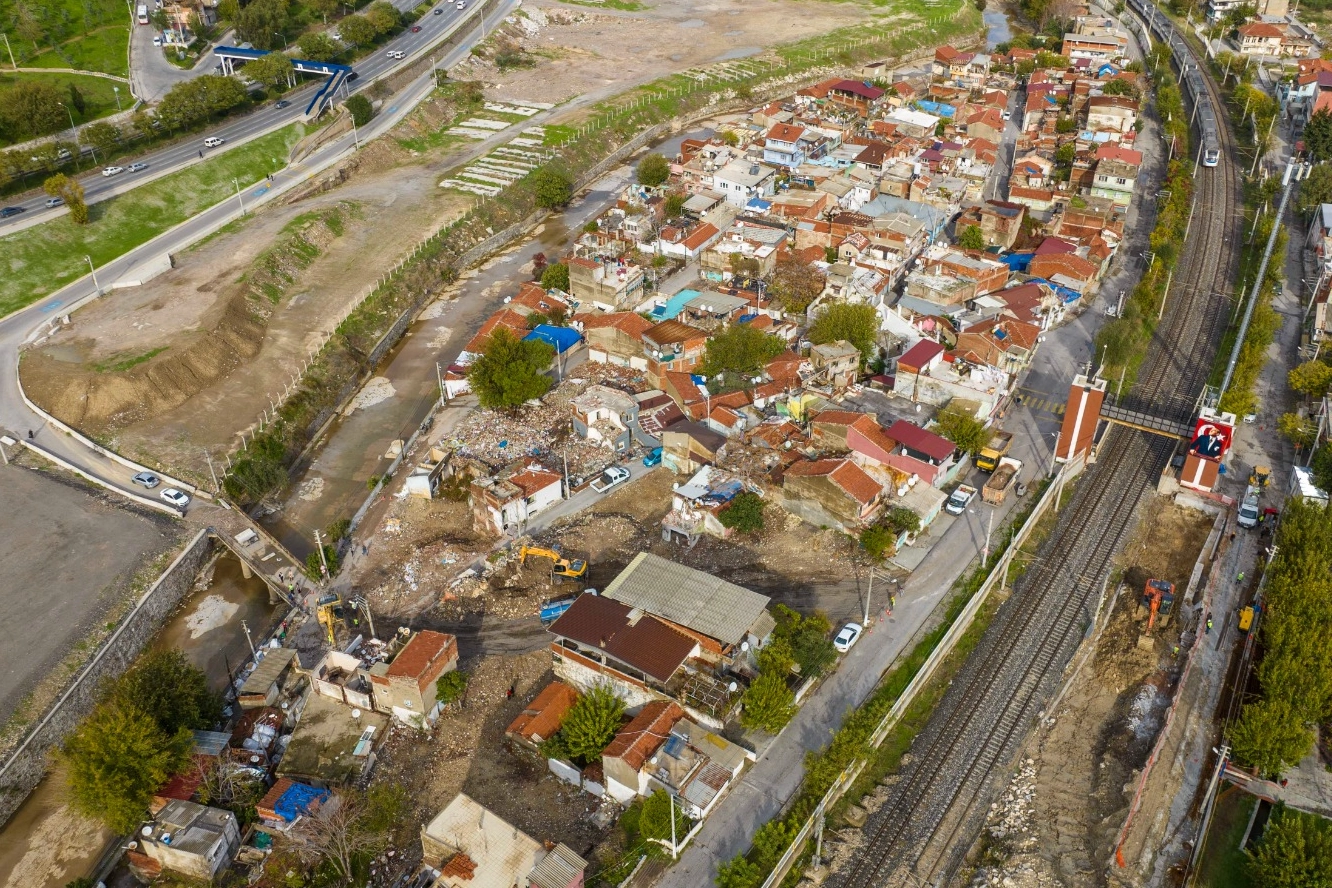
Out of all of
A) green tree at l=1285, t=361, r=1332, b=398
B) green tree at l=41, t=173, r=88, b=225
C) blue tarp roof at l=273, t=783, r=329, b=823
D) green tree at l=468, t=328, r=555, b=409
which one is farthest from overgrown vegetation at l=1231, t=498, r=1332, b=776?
green tree at l=41, t=173, r=88, b=225

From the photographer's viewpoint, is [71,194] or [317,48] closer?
[71,194]

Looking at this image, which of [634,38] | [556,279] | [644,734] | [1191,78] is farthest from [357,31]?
[644,734]

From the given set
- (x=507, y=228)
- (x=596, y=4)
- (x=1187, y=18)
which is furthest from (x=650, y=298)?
(x=1187, y=18)

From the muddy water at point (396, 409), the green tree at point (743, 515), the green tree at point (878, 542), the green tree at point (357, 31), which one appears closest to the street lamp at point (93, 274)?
the muddy water at point (396, 409)

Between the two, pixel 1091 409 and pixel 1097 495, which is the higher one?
pixel 1091 409

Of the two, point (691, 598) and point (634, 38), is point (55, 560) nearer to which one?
point (691, 598)

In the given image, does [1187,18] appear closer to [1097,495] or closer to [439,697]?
[1097,495]
